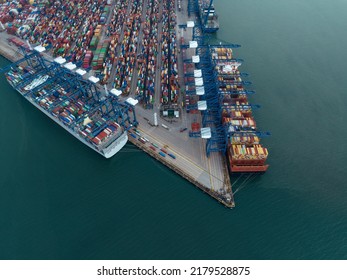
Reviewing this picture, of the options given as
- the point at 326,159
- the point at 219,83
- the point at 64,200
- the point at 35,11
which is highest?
the point at 35,11

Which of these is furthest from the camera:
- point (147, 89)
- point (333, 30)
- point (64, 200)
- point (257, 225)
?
point (333, 30)

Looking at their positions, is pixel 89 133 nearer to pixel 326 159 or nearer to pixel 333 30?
pixel 326 159

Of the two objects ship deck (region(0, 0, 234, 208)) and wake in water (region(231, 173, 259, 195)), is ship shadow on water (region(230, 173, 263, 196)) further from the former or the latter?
ship deck (region(0, 0, 234, 208))

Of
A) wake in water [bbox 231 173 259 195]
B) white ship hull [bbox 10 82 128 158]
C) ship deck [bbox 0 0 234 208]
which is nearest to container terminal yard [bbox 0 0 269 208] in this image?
ship deck [bbox 0 0 234 208]

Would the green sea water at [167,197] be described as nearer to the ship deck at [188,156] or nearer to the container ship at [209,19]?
the ship deck at [188,156]

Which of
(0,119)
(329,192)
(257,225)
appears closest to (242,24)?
(329,192)
